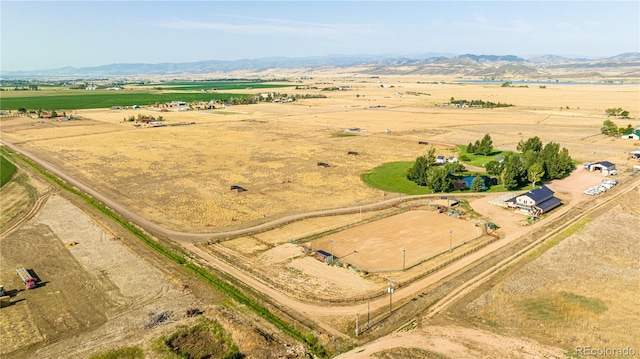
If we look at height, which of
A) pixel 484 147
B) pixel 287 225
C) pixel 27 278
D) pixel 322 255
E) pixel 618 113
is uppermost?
pixel 618 113

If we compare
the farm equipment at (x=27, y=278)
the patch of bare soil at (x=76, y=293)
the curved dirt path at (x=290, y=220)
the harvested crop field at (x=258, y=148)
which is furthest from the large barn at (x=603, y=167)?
the farm equipment at (x=27, y=278)

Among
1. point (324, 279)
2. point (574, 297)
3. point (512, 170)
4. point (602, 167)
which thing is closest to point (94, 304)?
point (324, 279)

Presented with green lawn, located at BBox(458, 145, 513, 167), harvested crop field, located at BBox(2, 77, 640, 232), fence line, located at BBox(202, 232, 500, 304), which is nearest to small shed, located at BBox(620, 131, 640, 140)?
harvested crop field, located at BBox(2, 77, 640, 232)

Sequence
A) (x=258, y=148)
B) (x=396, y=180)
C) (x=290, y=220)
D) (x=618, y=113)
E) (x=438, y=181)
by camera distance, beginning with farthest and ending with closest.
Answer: (x=618, y=113)
(x=258, y=148)
(x=396, y=180)
(x=438, y=181)
(x=290, y=220)

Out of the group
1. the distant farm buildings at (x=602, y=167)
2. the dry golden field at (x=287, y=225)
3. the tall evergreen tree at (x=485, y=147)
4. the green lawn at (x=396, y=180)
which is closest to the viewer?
the dry golden field at (x=287, y=225)

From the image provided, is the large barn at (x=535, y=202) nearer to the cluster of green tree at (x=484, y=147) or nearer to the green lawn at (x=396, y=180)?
the green lawn at (x=396, y=180)

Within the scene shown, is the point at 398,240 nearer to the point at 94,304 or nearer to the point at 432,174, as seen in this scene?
the point at 432,174

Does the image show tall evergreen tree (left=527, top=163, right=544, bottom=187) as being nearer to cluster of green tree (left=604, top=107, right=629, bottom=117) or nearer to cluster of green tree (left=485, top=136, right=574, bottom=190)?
cluster of green tree (left=485, top=136, right=574, bottom=190)
